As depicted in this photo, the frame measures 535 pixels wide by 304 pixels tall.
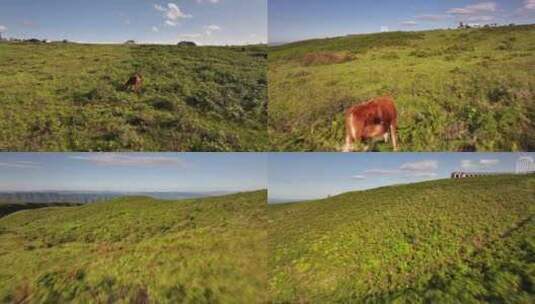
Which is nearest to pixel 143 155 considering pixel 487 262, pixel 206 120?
pixel 206 120

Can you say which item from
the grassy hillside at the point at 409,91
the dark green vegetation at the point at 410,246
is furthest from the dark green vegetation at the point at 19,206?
the grassy hillside at the point at 409,91

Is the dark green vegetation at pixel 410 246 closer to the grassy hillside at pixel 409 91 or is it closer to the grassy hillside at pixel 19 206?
the grassy hillside at pixel 409 91

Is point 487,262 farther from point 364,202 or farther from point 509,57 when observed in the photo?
point 509,57

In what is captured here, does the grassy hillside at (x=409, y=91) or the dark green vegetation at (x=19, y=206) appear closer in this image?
the dark green vegetation at (x=19, y=206)

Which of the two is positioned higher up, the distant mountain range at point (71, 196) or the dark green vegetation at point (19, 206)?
the distant mountain range at point (71, 196)

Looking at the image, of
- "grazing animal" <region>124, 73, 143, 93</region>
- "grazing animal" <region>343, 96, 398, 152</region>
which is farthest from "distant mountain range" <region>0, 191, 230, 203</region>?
"grazing animal" <region>343, 96, 398, 152</region>

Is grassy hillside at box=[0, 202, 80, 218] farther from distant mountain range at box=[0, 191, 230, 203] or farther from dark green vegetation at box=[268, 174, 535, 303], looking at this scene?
dark green vegetation at box=[268, 174, 535, 303]

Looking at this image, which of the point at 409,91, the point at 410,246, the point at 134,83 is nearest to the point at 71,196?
the point at 134,83
